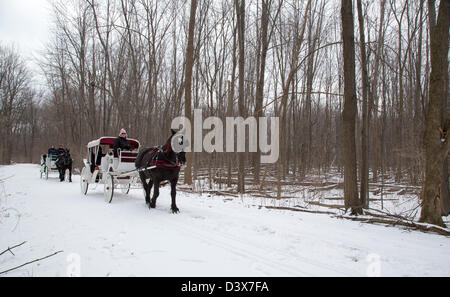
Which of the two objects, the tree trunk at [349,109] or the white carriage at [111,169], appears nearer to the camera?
the tree trunk at [349,109]

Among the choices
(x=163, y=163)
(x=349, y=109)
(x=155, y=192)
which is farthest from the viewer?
(x=155, y=192)

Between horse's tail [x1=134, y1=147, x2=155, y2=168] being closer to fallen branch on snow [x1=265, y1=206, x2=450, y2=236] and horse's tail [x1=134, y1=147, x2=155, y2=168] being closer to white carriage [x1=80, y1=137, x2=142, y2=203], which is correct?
white carriage [x1=80, y1=137, x2=142, y2=203]

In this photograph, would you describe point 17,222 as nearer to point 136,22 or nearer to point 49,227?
point 49,227

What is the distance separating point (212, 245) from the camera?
3893 mm

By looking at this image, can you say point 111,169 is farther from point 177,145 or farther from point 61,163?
point 61,163

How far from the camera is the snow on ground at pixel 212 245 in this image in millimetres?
3041

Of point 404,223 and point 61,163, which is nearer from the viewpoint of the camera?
point 404,223

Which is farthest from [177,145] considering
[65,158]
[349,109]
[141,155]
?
[65,158]

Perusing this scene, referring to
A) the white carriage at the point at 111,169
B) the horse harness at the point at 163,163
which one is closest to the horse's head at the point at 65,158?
the white carriage at the point at 111,169

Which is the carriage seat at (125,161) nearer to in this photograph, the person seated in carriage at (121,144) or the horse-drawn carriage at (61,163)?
the person seated in carriage at (121,144)

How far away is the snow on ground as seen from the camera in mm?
3041

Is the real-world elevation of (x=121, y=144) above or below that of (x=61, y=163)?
above

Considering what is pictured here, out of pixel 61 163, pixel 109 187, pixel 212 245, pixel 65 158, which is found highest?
pixel 65 158

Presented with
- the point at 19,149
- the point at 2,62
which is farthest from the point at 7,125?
the point at 19,149
